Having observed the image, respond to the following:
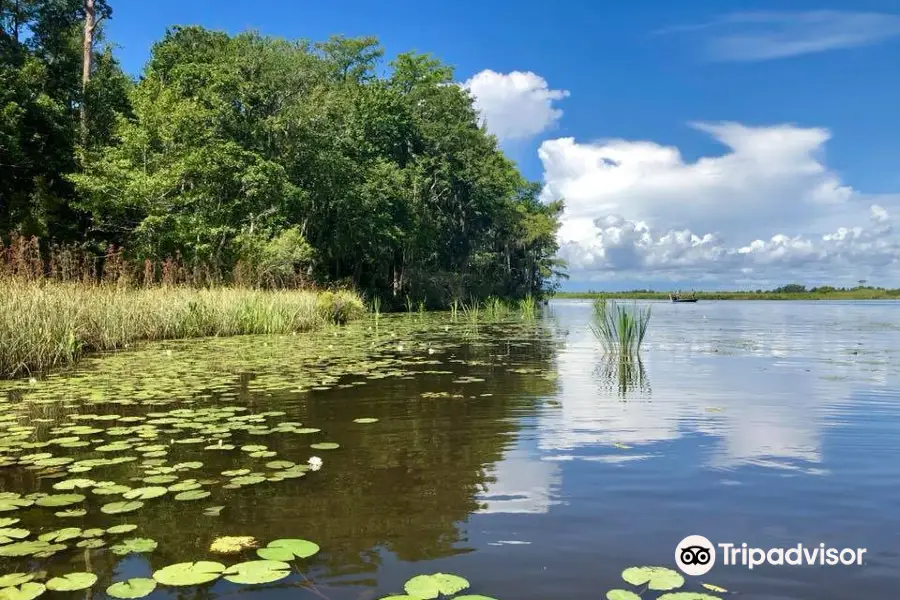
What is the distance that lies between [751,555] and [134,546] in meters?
2.94

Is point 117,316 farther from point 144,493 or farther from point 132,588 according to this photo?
point 132,588

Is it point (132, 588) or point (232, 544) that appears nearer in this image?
point (132, 588)

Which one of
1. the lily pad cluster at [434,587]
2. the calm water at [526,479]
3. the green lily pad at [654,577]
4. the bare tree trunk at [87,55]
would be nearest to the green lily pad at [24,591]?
the calm water at [526,479]

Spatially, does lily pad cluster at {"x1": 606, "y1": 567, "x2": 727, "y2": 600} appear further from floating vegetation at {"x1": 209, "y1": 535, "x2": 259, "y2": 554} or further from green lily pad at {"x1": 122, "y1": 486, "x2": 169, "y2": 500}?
green lily pad at {"x1": 122, "y1": 486, "x2": 169, "y2": 500}

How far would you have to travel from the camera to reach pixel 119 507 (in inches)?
132

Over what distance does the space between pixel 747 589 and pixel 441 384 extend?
582cm

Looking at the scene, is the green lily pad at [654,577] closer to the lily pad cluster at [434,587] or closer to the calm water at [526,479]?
the calm water at [526,479]

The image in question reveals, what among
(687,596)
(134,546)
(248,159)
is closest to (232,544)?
(134,546)

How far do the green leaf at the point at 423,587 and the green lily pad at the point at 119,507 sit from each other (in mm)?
1810

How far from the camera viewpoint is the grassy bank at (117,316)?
8.75 metres

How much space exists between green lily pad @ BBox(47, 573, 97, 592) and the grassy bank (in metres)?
7.37

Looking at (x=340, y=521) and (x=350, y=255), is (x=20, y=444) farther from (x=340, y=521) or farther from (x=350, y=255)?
(x=350, y=255)

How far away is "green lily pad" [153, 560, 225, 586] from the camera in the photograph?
2.49m

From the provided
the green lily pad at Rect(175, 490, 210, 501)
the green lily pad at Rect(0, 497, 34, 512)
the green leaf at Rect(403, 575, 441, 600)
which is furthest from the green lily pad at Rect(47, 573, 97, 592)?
the green leaf at Rect(403, 575, 441, 600)
